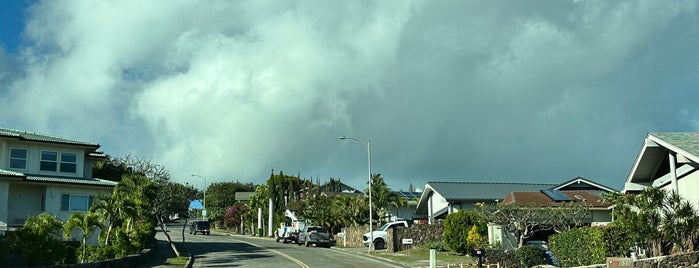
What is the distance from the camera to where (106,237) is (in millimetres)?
33250

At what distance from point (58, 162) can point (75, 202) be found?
290cm

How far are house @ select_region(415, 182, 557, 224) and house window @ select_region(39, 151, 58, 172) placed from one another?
26.0 meters

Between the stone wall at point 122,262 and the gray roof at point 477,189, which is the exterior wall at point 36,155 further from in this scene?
the gray roof at point 477,189

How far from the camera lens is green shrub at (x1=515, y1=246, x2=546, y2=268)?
84.7 feet

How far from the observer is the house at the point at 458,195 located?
4756 centimetres

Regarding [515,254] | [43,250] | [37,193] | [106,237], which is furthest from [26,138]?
[515,254]

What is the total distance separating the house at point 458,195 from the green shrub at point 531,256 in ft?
62.5

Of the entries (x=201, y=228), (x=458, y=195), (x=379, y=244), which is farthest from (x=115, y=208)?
(x=201, y=228)

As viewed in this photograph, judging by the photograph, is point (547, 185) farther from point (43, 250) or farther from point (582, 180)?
point (43, 250)

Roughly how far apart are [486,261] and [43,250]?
711 inches

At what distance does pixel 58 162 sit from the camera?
133 ft

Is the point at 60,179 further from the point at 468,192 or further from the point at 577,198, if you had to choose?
the point at 577,198

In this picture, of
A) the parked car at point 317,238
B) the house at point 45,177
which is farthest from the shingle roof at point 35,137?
the parked car at point 317,238

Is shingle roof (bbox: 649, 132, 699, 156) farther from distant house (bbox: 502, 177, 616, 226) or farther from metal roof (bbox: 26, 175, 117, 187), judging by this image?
metal roof (bbox: 26, 175, 117, 187)
